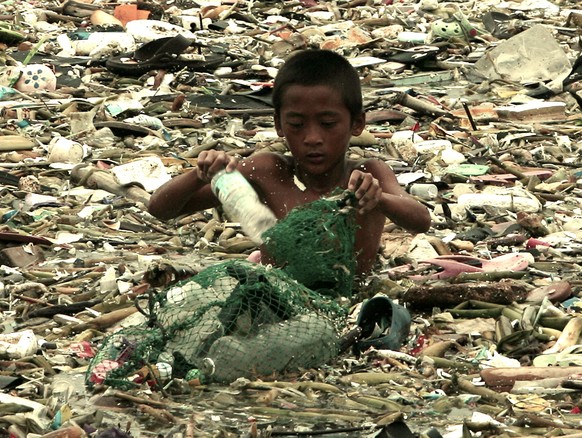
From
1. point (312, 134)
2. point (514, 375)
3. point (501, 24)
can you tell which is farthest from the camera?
point (501, 24)

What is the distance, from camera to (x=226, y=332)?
4.58 meters

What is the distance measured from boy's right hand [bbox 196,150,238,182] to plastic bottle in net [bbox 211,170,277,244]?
2cm

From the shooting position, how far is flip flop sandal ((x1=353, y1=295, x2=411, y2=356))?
476cm

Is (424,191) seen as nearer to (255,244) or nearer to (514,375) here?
(255,244)

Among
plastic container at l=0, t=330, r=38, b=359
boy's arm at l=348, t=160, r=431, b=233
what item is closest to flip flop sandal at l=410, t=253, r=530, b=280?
boy's arm at l=348, t=160, r=431, b=233

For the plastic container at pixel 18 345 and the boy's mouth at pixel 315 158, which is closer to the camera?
the plastic container at pixel 18 345

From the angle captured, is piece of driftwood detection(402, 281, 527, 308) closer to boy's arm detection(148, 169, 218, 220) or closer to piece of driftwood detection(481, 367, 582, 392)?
piece of driftwood detection(481, 367, 582, 392)

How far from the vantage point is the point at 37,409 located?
4207 mm

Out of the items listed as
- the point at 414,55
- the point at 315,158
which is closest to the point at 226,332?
the point at 315,158

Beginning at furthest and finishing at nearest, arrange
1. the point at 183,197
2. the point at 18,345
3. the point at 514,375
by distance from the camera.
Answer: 1. the point at 183,197
2. the point at 18,345
3. the point at 514,375

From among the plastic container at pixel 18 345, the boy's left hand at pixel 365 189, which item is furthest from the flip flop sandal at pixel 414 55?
the plastic container at pixel 18 345

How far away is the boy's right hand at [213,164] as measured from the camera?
5.27 m

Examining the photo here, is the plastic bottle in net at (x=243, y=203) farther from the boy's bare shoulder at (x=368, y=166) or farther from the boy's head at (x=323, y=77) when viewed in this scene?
the boy's bare shoulder at (x=368, y=166)

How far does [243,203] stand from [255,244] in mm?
1051
